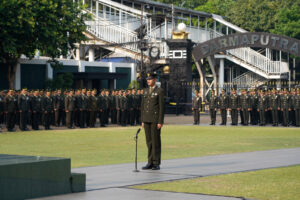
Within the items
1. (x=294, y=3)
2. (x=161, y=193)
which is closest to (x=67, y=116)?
(x=161, y=193)

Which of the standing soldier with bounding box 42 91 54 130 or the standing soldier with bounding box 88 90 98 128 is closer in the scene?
the standing soldier with bounding box 42 91 54 130

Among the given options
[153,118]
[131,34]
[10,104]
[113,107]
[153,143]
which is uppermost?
[131,34]

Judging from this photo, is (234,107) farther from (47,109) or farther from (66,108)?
(47,109)

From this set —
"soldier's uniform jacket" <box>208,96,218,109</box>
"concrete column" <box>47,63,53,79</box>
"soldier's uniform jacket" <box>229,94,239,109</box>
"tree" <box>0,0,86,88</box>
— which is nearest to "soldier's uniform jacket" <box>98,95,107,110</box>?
"tree" <box>0,0,86,88</box>

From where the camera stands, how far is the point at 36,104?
2975 cm

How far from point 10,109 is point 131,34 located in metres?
21.3

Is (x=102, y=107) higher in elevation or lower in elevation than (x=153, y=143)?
higher

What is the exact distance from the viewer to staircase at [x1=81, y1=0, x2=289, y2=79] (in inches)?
1902

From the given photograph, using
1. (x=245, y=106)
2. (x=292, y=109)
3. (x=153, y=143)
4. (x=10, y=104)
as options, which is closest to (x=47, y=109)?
(x=10, y=104)

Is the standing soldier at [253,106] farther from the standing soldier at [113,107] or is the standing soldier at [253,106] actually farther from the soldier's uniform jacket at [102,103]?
the soldier's uniform jacket at [102,103]

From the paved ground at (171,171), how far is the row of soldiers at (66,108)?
14384mm

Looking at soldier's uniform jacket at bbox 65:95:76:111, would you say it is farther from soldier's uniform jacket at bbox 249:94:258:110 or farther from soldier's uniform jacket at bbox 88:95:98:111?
soldier's uniform jacket at bbox 249:94:258:110

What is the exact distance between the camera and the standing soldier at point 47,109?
29844mm

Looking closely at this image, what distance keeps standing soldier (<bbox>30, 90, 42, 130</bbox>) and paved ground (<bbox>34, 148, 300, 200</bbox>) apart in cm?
1459
